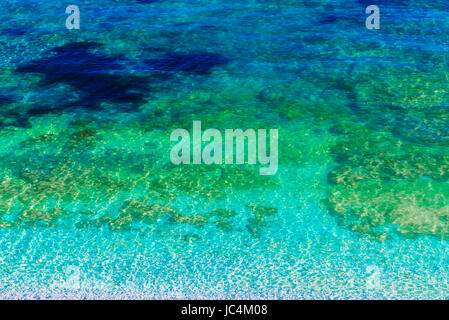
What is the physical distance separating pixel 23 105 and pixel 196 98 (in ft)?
18.3

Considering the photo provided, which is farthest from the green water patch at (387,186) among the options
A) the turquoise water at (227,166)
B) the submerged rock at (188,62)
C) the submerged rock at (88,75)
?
the submerged rock at (88,75)

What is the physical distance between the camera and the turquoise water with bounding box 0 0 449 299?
31.3ft

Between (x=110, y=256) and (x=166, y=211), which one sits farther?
(x=166, y=211)

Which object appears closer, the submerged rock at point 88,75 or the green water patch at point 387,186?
the green water patch at point 387,186

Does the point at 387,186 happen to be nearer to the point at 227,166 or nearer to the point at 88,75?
the point at 227,166

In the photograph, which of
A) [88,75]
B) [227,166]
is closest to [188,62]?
[88,75]

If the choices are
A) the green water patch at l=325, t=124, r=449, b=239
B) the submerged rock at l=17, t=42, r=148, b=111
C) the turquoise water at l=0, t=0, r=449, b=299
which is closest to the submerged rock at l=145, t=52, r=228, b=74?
the turquoise water at l=0, t=0, r=449, b=299

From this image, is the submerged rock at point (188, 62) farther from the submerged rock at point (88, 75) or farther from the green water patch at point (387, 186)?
the green water patch at point (387, 186)

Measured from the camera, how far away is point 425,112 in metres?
14.5

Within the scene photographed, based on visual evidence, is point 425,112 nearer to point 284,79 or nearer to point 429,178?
point 429,178

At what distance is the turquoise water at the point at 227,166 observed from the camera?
31.3ft

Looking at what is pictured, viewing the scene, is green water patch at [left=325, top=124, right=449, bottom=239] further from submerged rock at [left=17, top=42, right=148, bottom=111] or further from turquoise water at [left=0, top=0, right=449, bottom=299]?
submerged rock at [left=17, top=42, right=148, bottom=111]
